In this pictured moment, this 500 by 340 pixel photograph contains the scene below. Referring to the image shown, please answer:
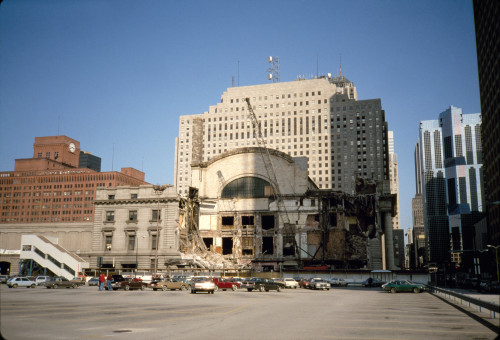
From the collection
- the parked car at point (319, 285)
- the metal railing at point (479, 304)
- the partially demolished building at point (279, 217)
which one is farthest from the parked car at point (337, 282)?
the metal railing at point (479, 304)

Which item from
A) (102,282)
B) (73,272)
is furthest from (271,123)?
(102,282)

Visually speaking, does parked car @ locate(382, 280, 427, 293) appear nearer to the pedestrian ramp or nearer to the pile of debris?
the pile of debris

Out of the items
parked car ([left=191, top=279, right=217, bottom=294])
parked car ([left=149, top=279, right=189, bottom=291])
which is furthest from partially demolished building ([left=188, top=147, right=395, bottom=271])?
parked car ([left=191, top=279, right=217, bottom=294])

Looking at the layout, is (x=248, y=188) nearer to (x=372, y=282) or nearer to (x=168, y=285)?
(x=372, y=282)

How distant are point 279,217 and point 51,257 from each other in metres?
42.9

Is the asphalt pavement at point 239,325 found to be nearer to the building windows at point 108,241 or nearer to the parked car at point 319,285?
the parked car at point 319,285

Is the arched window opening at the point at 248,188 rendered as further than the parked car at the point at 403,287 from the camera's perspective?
Yes

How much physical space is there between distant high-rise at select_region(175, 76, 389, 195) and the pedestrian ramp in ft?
325

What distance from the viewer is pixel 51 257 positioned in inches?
3150

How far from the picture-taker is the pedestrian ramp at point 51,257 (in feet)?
259

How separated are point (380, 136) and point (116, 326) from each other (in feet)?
543

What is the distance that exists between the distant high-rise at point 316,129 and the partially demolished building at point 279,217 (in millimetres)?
75056

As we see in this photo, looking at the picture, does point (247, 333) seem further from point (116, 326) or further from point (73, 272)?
point (73, 272)

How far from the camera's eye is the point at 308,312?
78.4 feet
